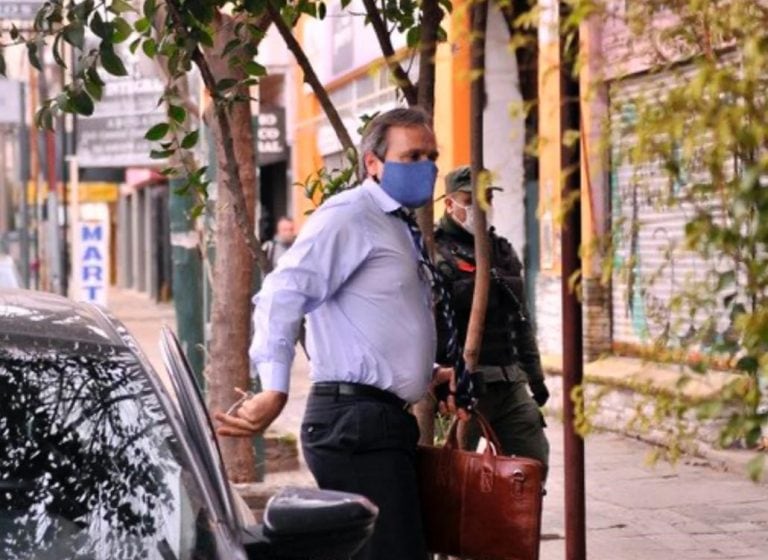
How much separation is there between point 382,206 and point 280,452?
795cm

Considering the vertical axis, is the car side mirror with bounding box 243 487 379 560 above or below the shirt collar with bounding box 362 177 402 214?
below

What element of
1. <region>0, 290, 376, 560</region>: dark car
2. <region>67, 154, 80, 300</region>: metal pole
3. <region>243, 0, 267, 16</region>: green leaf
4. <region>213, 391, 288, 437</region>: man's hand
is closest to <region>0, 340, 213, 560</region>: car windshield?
<region>0, 290, 376, 560</region>: dark car

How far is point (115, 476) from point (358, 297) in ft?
5.39

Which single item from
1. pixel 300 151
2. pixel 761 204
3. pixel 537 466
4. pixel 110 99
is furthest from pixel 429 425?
pixel 300 151

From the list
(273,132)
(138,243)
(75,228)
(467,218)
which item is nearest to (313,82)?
(467,218)

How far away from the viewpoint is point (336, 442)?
570 centimetres

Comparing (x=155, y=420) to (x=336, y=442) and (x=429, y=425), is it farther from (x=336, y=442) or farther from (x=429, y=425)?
(x=429, y=425)

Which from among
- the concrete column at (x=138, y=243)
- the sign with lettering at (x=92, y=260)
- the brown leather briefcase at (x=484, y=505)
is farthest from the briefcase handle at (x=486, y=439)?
the concrete column at (x=138, y=243)

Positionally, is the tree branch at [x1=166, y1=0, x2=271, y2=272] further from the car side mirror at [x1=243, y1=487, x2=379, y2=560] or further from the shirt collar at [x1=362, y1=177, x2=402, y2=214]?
the car side mirror at [x1=243, y1=487, x2=379, y2=560]

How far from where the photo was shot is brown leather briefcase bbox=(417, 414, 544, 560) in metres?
5.73

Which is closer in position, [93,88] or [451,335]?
[451,335]

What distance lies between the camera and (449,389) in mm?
6246

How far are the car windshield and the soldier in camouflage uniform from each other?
3772 mm

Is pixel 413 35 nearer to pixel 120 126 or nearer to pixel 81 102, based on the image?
pixel 81 102
